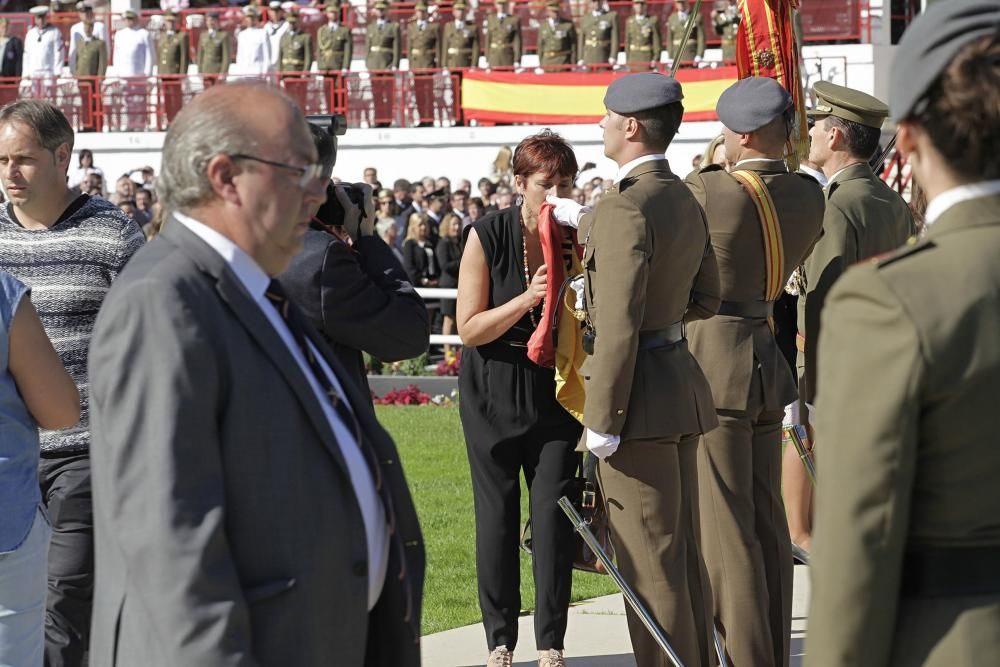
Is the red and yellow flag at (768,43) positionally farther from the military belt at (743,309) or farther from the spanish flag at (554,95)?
the spanish flag at (554,95)

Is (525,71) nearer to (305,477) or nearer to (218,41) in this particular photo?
(218,41)

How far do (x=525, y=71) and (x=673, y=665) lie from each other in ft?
76.8

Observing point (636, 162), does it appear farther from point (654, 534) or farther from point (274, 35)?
point (274, 35)

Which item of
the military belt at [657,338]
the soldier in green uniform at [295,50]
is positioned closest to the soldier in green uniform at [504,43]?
the soldier in green uniform at [295,50]

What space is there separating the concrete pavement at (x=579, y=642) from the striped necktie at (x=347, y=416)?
10.1 ft

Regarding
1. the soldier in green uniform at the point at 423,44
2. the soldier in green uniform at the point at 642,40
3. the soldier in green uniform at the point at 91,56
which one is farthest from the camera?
the soldier in green uniform at the point at 91,56

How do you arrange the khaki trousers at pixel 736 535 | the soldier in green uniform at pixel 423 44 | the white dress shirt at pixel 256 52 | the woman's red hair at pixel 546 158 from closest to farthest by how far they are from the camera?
the khaki trousers at pixel 736 535
the woman's red hair at pixel 546 158
the soldier in green uniform at pixel 423 44
the white dress shirt at pixel 256 52

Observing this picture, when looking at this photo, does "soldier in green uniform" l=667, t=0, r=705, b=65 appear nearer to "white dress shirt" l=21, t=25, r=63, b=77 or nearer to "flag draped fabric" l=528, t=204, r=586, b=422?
"white dress shirt" l=21, t=25, r=63, b=77

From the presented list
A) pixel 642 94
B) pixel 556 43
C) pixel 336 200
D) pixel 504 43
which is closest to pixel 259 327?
pixel 336 200

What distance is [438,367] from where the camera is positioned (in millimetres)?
15258

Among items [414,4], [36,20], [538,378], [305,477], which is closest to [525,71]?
[414,4]

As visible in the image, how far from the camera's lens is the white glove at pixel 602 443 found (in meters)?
4.66

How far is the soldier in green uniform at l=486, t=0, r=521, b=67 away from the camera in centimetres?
2806

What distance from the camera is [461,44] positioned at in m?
28.1
